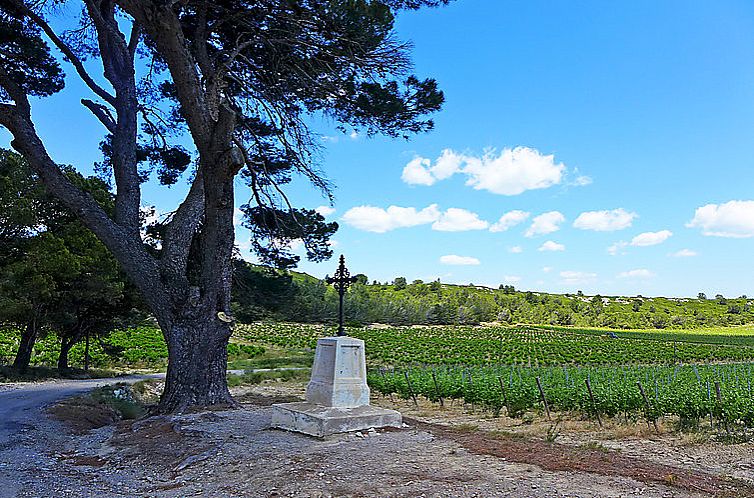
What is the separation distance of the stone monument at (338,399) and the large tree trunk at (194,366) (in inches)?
83.0

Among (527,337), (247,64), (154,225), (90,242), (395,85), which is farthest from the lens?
(527,337)

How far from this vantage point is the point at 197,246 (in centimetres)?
1603

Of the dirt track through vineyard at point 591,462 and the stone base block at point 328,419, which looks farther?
the stone base block at point 328,419

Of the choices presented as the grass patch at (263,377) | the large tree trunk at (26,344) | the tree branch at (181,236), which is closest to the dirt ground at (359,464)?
the tree branch at (181,236)

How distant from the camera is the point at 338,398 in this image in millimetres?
8758

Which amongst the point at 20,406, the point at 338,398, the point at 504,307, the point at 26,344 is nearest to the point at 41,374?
the point at 26,344

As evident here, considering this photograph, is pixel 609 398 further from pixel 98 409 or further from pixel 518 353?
pixel 518 353

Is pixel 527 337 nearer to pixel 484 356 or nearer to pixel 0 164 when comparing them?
pixel 484 356

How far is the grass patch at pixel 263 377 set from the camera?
20.2 meters

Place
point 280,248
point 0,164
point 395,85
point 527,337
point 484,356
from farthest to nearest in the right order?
1. point 527,337
2. point 484,356
3. point 0,164
4. point 280,248
5. point 395,85

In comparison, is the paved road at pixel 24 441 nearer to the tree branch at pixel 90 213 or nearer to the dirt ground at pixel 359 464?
the dirt ground at pixel 359 464

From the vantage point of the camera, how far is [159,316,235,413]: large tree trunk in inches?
408

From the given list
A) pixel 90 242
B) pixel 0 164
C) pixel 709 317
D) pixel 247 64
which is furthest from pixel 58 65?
pixel 709 317

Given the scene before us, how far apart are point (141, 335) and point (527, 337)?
3465cm
